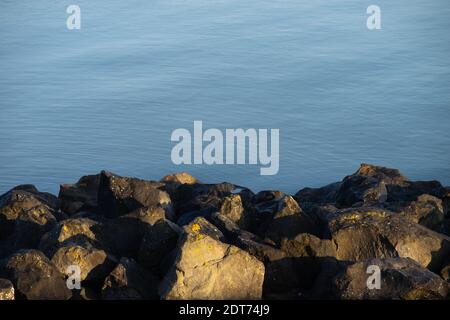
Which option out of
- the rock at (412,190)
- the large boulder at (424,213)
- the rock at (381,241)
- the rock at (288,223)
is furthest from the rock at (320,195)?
the rock at (381,241)

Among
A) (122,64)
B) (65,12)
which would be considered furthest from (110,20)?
(122,64)

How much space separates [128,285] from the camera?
10.6 m

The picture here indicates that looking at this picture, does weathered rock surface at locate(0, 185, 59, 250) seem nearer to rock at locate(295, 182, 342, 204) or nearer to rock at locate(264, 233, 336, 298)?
rock at locate(264, 233, 336, 298)

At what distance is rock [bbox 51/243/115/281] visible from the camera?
432 inches

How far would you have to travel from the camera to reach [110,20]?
24375 millimetres

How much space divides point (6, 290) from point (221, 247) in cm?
215

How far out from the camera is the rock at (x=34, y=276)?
1051 cm

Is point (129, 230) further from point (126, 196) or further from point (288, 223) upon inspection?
point (288, 223)

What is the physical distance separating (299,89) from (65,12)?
7.87m

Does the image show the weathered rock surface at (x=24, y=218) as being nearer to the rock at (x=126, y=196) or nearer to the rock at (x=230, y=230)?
the rock at (x=126, y=196)

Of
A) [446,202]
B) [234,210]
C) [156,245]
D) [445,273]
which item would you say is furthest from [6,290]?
[446,202]

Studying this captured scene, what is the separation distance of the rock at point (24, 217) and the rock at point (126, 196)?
686mm

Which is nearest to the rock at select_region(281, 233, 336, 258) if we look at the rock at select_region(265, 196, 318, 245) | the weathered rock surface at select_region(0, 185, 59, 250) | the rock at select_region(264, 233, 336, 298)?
the rock at select_region(264, 233, 336, 298)
